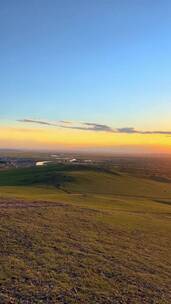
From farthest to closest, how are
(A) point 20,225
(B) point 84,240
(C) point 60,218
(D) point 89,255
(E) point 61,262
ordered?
(C) point 60,218 → (A) point 20,225 → (B) point 84,240 → (D) point 89,255 → (E) point 61,262

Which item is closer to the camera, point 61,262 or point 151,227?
point 61,262

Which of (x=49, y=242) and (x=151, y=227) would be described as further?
(x=151, y=227)

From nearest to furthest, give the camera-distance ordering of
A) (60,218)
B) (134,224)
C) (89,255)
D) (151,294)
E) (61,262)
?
(151,294), (61,262), (89,255), (60,218), (134,224)

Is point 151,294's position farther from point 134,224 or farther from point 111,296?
point 134,224

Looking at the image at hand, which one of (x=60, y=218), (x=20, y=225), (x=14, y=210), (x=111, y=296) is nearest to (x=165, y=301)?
(x=111, y=296)

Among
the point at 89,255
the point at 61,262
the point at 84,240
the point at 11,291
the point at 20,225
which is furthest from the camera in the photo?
the point at 20,225

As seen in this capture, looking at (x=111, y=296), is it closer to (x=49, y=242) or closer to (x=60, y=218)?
(x=49, y=242)

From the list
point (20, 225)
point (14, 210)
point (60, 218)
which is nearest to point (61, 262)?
point (20, 225)

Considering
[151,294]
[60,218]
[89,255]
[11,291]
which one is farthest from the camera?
[60,218]
